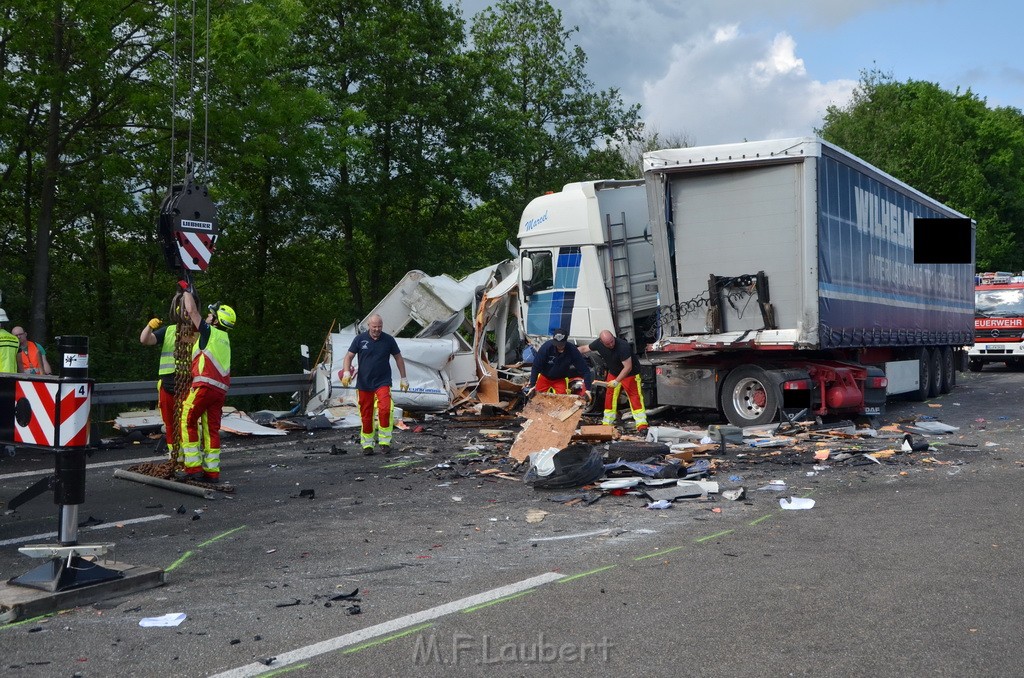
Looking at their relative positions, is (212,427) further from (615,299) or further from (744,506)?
(615,299)

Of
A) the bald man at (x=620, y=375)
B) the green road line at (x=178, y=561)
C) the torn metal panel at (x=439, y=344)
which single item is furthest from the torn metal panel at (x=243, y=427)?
the green road line at (x=178, y=561)

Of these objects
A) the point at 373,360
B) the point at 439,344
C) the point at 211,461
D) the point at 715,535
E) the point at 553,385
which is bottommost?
the point at 715,535

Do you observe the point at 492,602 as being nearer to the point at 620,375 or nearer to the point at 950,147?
the point at 620,375

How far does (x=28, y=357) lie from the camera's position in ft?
41.4

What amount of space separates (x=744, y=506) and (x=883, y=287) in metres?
8.82

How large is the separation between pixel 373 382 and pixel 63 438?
6260 mm

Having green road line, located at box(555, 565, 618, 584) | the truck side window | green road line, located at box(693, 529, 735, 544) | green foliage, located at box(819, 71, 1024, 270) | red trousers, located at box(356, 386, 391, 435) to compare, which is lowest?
green road line, located at box(693, 529, 735, 544)

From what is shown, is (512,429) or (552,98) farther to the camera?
(552,98)

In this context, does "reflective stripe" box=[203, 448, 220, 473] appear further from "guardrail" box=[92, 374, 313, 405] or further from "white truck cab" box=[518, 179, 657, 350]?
"white truck cab" box=[518, 179, 657, 350]

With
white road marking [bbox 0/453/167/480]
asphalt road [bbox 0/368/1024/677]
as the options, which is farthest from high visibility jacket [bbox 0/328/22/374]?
asphalt road [bbox 0/368/1024/677]

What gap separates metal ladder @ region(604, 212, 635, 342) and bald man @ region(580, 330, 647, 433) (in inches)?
40.3

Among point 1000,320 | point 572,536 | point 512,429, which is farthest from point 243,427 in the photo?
point 1000,320

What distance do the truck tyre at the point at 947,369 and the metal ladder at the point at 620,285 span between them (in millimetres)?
8583

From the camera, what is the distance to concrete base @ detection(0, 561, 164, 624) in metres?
4.84
